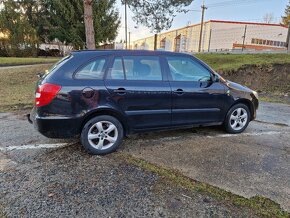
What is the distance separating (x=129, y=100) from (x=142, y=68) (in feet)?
1.96

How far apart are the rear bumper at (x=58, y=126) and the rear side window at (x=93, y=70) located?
0.65 metres

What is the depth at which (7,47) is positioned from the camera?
34.3m

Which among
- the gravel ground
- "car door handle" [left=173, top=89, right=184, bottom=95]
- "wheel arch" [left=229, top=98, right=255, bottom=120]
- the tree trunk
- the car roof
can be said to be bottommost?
the gravel ground

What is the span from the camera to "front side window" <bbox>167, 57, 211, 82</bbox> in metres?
4.55

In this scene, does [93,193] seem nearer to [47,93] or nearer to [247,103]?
[47,93]

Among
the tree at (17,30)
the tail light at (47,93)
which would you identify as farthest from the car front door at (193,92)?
the tree at (17,30)

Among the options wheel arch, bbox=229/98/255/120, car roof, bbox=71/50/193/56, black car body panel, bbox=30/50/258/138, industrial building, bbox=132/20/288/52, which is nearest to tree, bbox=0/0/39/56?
industrial building, bbox=132/20/288/52

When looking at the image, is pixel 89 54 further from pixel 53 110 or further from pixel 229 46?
pixel 229 46

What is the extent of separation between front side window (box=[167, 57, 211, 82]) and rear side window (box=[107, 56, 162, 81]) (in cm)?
29

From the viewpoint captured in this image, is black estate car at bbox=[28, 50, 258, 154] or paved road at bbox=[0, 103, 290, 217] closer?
paved road at bbox=[0, 103, 290, 217]

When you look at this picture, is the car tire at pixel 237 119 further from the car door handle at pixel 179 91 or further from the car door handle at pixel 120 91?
the car door handle at pixel 120 91

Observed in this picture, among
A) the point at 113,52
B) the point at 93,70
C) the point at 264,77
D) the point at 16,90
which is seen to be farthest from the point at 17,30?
the point at 93,70

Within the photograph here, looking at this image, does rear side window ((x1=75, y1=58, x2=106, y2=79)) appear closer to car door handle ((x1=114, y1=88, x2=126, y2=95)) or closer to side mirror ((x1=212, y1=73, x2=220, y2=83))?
car door handle ((x1=114, y1=88, x2=126, y2=95))

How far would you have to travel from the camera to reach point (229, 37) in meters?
34.9
